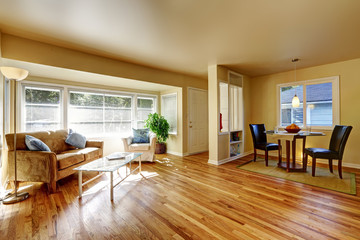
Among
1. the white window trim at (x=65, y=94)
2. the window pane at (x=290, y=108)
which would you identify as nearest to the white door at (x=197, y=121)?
the white window trim at (x=65, y=94)

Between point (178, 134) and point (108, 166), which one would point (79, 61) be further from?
point (178, 134)

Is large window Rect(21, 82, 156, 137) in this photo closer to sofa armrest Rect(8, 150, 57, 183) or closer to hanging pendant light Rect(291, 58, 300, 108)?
sofa armrest Rect(8, 150, 57, 183)

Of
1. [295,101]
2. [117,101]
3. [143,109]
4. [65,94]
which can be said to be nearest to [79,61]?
[65,94]

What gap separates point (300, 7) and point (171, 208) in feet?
9.60

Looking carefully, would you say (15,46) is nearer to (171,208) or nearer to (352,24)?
(171,208)

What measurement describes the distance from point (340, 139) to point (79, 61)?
5.11 m

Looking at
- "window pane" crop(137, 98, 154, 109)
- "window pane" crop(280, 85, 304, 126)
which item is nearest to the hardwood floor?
"window pane" crop(280, 85, 304, 126)

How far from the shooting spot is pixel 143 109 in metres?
5.52

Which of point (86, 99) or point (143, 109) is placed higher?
point (86, 99)

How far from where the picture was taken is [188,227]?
68.7 inches

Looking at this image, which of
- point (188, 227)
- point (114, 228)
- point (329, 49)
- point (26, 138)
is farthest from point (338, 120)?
point (26, 138)

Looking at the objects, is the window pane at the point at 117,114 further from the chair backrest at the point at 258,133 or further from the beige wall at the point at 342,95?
the beige wall at the point at 342,95

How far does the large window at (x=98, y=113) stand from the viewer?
4301 millimetres

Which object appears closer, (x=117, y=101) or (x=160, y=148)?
(x=117, y=101)
